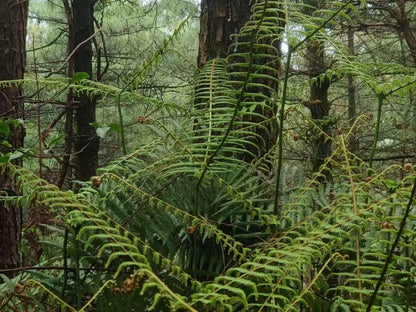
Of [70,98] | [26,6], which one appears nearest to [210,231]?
[70,98]

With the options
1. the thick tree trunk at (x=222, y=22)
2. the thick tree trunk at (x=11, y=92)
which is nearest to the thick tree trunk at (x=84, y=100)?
the thick tree trunk at (x=11, y=92)

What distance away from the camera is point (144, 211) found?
1.42 m

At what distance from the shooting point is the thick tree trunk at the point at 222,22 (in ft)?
6.60

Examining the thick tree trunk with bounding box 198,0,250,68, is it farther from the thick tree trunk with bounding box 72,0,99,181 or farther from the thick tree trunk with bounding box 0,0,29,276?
the thick tree trunk with bounding box 72,0,99,181

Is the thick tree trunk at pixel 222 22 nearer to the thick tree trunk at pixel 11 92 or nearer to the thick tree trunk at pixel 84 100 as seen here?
the thick tree trunk at pixel 11 92

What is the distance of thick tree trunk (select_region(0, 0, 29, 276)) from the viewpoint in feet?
9.33

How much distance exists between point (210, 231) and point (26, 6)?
2637 millimetres

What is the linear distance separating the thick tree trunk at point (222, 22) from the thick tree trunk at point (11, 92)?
1.35 metres

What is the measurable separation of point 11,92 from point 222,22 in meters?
1.63

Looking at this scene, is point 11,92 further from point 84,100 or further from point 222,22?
point 84,100

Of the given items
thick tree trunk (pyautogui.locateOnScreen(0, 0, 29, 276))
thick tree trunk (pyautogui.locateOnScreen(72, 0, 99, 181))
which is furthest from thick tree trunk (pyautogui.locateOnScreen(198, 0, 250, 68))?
thick tree trunk (pyautogui.locateOnScreen(72, 0, 99, 181))

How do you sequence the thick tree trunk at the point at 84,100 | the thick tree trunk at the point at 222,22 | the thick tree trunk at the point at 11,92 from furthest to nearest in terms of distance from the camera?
the thick tree trunk at the point at 84,100 < the thick tree trunk at the point at 11,92 < the thick tree trunk at the point at 222,22

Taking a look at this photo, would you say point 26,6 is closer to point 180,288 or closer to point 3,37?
point 3,37

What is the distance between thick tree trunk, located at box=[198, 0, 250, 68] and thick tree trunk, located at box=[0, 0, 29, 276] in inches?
53.0
